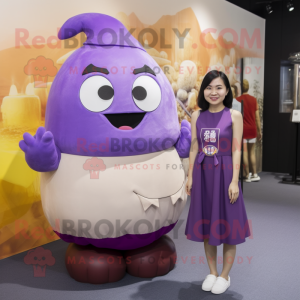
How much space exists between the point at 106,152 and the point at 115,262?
0.74 m

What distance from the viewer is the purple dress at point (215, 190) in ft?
7.02

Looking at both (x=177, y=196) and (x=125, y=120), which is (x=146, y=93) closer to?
(x=125, y=120)

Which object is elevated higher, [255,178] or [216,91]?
[216,91]

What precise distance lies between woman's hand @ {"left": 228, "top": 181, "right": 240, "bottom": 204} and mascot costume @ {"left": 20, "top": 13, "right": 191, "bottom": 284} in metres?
0.41

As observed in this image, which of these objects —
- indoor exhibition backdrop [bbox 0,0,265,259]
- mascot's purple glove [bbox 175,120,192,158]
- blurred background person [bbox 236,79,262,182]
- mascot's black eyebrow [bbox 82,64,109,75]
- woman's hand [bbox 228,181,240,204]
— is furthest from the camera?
blurred background person [bbox 236,79,262,182]

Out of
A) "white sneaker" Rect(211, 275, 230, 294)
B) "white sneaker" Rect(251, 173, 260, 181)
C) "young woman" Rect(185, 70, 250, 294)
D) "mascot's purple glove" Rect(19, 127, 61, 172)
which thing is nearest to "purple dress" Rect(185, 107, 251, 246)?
"young woman" Rect(185, 70, 250, 294)

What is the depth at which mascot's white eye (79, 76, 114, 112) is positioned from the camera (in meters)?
2.19

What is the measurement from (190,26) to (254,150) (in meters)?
2.36

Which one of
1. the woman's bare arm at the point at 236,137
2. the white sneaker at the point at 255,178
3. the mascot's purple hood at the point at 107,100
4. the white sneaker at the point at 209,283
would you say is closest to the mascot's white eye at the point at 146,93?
the mascot's purple hood at the point at 107,100

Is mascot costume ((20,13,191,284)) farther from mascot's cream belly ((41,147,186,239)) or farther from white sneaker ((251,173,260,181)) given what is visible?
white sneaker ((251,173,260,181))

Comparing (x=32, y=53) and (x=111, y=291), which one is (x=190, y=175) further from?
(x=32, y=53)

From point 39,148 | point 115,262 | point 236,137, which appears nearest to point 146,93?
point 236,137

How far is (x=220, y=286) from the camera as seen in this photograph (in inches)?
88.4

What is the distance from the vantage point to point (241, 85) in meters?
6.08
